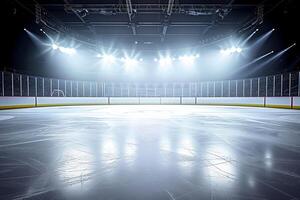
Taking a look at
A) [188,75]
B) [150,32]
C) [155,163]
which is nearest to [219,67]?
[188,75]

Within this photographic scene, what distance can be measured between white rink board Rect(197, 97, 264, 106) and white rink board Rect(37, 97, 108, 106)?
12214 millimetres

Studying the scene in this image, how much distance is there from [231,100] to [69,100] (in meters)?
17.7

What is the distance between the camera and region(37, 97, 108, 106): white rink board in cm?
1664

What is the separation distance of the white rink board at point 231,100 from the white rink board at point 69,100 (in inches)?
481

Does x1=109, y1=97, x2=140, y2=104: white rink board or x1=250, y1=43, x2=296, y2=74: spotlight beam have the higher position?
x1=250, y1=43, x2=296, y2=74: spotlight beam

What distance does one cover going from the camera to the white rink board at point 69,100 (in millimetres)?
16641

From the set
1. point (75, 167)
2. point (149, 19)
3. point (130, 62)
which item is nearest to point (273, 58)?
point (149, 19)

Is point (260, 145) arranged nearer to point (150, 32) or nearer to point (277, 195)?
point (277, 195)

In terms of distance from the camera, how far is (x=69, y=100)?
19.2 metres

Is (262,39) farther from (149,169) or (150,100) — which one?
(149,169)

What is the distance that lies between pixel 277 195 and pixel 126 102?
21.6 metres

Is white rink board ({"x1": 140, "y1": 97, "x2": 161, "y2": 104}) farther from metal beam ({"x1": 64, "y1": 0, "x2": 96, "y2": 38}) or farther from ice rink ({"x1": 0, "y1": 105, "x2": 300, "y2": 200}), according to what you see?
ice rink ({"x1": 0, "y1": 105, "x2": 300, "y2": 200})

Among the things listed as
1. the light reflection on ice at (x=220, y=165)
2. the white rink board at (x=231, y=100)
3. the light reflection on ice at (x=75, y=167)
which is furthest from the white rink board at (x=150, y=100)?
the light reflection on ice at (x=75, y=167)

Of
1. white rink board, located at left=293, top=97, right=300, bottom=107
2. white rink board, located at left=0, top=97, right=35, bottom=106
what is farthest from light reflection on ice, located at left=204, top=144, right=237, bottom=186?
white rink board, located at left=0, top=97, right=35, bottom=106
